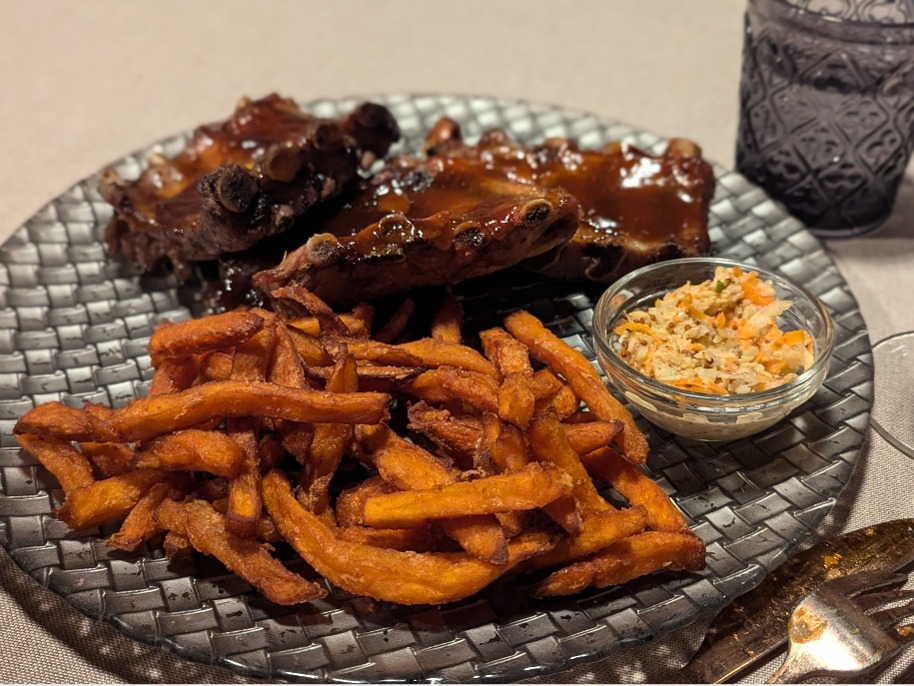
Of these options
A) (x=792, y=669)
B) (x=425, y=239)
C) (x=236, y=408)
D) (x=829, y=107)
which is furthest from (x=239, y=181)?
(x=829, y=107)

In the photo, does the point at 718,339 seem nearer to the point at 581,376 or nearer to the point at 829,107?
the point at 581,376

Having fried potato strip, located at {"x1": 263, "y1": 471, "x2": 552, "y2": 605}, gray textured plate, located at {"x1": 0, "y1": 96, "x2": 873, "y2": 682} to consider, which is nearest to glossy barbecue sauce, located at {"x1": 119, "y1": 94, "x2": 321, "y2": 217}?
gray textured plate, located at {"x1": 0, "y1": 96, "x2": 873, "y2": 682}

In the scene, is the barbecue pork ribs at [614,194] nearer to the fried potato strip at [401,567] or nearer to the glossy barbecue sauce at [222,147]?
the glossy barbecue sauce at [222,147]

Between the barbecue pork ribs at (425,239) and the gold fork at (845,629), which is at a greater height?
the barbecue pork ribs at (425,239)

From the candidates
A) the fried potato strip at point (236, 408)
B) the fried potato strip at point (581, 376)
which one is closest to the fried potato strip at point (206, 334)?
the fried potato strip at point (236, 408)

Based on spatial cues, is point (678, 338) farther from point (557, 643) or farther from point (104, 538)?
point (104, 538)

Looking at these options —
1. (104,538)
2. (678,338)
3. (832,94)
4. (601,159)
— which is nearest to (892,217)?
(832,94)

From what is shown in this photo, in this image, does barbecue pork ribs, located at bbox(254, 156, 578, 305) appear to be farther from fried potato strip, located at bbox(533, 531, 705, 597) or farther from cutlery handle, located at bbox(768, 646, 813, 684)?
cutlery handle, located at bbox(768, 646, 813, 684)
